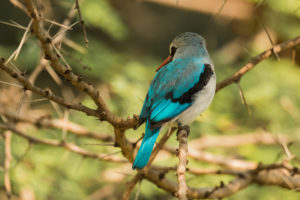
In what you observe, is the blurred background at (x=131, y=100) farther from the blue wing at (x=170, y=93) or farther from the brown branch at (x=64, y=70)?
the brown branch at (x=64, y=70)

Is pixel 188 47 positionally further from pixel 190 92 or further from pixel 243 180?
pixel 243 180

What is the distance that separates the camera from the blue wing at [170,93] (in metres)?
3.52

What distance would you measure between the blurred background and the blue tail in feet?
1.67

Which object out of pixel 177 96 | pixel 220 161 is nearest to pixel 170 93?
pixel 177 96

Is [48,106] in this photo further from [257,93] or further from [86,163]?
[257,93]

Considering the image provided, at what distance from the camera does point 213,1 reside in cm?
805

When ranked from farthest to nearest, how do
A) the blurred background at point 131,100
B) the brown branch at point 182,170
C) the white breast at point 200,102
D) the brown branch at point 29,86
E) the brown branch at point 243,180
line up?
1. the blurred background at point 131,100
2. the white breast at point 200,102
3. the brown branch at point 243,180
4. the brown branch at point 29,86
5. the brown branch at point 182,170

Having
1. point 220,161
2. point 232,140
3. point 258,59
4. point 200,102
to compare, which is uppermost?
point 232,140

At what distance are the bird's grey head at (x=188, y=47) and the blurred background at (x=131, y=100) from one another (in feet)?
1.68

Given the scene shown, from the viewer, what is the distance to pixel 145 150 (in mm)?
3184

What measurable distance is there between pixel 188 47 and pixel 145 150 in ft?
4.99

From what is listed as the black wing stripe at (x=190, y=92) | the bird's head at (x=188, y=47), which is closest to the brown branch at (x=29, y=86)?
the black wing stripe at (x=190, y=92)

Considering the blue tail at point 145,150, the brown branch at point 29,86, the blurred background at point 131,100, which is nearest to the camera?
the brown branch at point 29,86

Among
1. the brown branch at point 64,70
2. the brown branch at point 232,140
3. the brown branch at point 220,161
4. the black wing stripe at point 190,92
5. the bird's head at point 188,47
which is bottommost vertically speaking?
the brown branch at point 64,70
